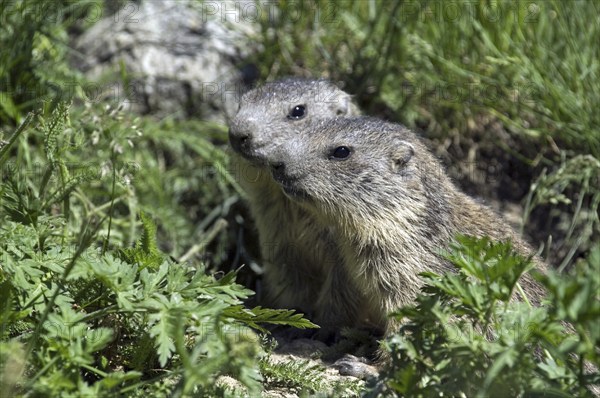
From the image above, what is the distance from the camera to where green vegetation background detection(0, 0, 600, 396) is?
3396 millimetres

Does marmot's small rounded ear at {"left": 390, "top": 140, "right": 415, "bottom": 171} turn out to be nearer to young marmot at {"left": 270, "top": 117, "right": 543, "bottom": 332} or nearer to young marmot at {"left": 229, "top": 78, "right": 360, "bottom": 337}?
young marmot at {"left": 270, "top": 117, "right": 543, "bottom": 332}

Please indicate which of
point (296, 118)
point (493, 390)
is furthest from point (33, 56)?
point (493, 390)

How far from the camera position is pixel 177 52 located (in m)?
7.93

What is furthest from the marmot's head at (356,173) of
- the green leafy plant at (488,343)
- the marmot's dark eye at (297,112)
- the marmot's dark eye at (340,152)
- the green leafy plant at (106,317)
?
the green leafy plant at (488,343)

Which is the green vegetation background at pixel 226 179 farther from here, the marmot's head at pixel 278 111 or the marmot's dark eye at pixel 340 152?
the marmot's dark eye at pixel 340 152

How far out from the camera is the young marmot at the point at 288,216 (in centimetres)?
554

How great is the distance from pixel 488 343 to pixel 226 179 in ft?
13.1

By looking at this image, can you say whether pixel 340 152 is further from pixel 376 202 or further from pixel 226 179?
pixel 226 179

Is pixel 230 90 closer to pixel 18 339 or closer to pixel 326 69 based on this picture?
pixel 326 69

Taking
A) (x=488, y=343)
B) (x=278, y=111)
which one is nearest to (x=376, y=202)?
(x=278, y=111)

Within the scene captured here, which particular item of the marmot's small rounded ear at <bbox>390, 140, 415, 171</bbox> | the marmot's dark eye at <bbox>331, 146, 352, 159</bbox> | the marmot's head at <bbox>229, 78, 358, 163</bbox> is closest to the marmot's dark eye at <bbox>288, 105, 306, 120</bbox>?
the marmot's head at <bbox>229, 78, 358, 163</bbox>

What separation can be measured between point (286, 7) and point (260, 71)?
70 centimetres

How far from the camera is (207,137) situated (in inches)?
295

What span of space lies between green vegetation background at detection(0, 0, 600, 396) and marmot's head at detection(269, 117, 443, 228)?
0.78 m
